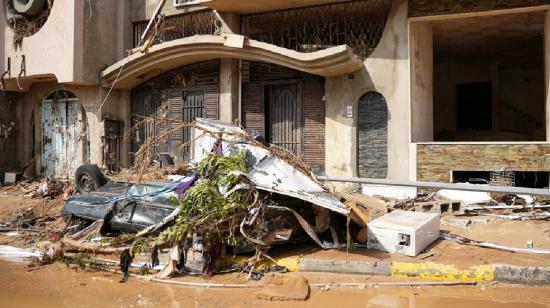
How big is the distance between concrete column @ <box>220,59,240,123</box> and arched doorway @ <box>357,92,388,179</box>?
3.50m

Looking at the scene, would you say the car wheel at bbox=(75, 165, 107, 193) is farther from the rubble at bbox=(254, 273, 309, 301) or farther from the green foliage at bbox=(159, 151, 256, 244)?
the rubble at bbox=(254, 273, 309, 301)

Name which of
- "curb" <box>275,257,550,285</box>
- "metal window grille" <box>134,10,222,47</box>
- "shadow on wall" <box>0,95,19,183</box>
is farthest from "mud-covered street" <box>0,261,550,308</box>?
"shadow on wall" <box>0,95,19,183</box>

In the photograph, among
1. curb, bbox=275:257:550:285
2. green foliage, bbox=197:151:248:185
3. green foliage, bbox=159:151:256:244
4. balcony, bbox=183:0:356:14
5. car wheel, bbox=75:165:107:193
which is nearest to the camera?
curb, bbox=275:257:550:285

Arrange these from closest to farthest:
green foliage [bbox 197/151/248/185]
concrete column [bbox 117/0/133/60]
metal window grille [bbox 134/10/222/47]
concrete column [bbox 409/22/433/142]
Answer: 1. green foliage [bbox 197/151/248/185]
2. concrete column [bbox 409/22/433/142]
3. metal window grille [bbox 134/10/222/47]
4. concrete column [bbox 117/0/133/60]

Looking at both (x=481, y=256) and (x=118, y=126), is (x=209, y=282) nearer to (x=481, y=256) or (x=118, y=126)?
(x=481, y=256)

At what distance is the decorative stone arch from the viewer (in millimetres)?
Result: 14625

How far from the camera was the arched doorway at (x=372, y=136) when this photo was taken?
1101 cm

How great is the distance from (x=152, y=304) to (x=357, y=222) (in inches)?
116

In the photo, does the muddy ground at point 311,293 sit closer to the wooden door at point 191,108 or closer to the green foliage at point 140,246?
the green foliage at point 140,246

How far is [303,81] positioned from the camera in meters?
12.1

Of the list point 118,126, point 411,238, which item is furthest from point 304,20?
point 411,238

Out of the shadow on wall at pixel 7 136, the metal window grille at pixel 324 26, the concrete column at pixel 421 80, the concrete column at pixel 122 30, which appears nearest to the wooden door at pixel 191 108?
the metal window grille at pixel 324 26

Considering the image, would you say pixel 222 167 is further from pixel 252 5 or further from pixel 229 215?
pixel 252 5

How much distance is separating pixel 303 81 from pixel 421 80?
291cm
